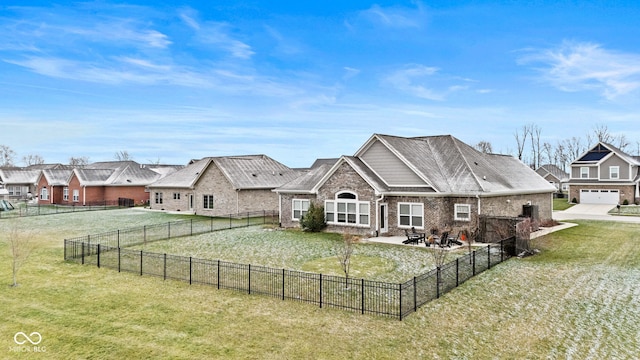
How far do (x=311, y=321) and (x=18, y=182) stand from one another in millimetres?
80923

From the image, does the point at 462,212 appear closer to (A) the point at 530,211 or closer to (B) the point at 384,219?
(B) the point at 384,219

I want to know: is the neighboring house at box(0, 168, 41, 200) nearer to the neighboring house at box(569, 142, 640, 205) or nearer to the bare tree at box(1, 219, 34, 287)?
the bare tree at box(1, 219, 34, 287)

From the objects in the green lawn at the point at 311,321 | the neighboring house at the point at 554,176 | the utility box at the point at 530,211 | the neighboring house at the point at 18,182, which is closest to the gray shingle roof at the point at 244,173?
the utility box at the point at 530,211

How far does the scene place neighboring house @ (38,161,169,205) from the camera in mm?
57062

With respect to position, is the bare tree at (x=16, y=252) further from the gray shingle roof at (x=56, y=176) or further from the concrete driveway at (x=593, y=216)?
the concrete driveway at (x=593, y=216)

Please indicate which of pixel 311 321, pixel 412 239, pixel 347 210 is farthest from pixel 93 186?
pixel 311 321

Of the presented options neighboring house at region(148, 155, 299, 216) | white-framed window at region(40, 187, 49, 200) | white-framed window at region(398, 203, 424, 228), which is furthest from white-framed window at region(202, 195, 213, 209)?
white-framed window at region(40, 187, 49, 200)

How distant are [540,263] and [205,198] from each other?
1307 inches

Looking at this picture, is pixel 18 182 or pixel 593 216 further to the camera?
pixel 18 182

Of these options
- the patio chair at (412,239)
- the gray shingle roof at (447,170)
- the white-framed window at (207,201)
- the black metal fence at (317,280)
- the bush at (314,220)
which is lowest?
the black metal fence at (317,280)

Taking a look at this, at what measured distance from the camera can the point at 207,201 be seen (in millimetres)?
44406

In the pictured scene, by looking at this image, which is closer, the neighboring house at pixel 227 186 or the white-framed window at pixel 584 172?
the neighboring house at pixel 227 186

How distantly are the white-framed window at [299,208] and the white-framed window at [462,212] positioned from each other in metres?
11.1

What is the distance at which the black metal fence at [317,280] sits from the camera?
14070 millimetres
